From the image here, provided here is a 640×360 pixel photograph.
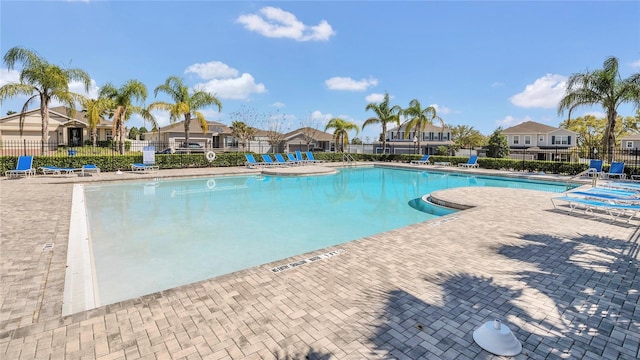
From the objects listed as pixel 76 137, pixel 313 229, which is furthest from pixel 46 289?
pixel 76 137

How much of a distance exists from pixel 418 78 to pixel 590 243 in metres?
25.5

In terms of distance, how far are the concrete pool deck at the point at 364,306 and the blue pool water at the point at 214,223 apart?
1.13m

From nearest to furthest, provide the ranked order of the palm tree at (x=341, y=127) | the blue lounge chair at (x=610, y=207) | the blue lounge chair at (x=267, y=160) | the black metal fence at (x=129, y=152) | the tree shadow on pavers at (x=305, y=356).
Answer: the tree shadow on pavers at (x=305, y=356) < the blue lounge chair at (x=610, y=207) < the black metal fence at (x=129, y=152) < the blue lounge chair at (x=267, y=160) < the palm tree at (x=341, y=127)

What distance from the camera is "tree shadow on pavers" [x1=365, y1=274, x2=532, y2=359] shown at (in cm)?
266

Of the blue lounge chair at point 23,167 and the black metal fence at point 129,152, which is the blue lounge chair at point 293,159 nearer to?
the black metal fence at point 129,152

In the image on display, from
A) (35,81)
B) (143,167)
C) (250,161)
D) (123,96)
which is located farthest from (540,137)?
(35,81)

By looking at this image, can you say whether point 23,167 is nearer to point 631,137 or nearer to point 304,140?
point 304,140

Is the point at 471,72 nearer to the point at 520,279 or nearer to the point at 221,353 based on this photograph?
the point at 520,279

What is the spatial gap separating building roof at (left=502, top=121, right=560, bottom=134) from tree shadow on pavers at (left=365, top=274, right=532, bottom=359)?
156 ft

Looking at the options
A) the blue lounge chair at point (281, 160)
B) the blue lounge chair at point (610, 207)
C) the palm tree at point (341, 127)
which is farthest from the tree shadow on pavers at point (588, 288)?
the palm tree at point (341, 127)

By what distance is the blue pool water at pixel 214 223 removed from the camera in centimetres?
543

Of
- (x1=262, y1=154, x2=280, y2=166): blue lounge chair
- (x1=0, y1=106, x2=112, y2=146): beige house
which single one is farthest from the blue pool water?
(x1=0, y1=106, x2=112, y2=146): beige house

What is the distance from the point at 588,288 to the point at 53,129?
1465 inches

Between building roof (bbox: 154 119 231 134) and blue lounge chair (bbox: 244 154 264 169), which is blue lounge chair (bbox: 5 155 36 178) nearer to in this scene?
blue lounge chair (bbox: 244 154 264 169)
